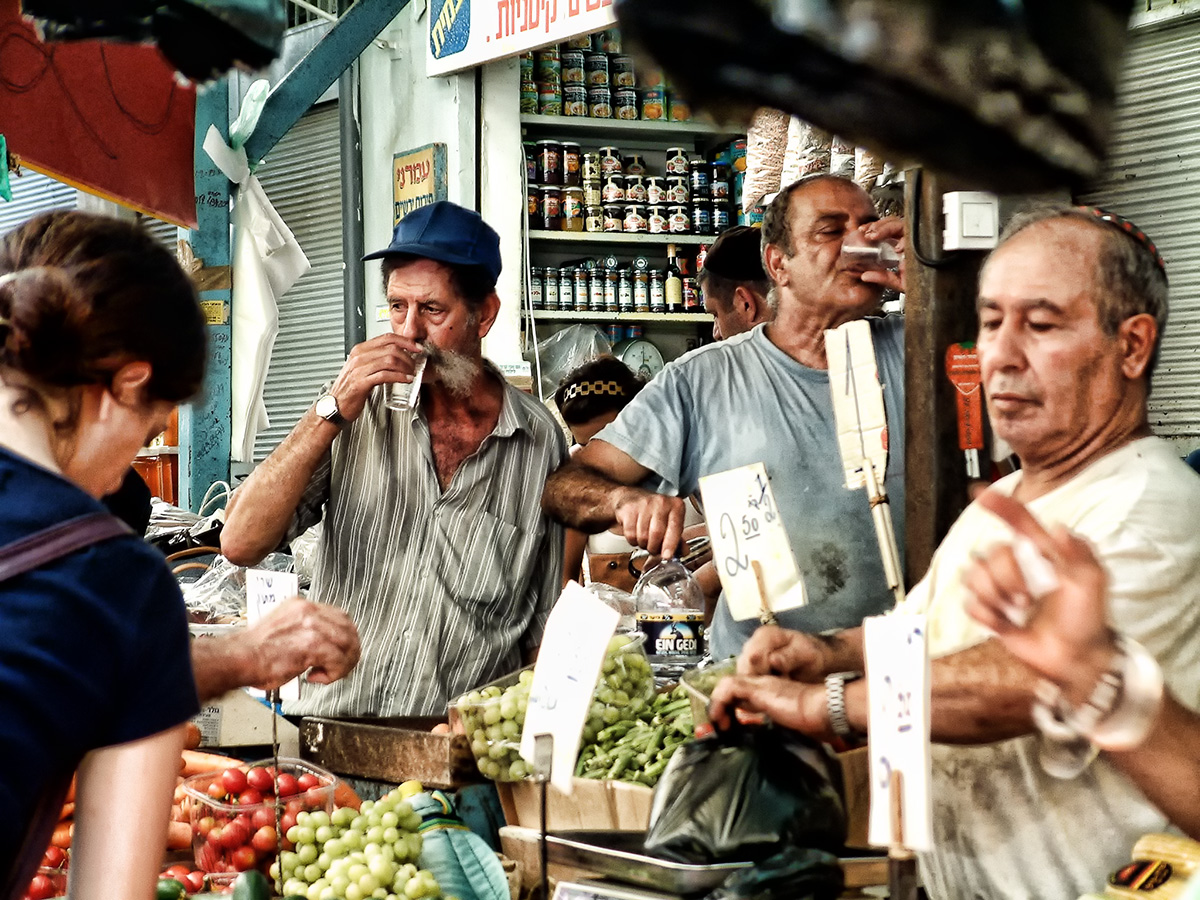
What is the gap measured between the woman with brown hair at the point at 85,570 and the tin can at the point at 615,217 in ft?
16.9

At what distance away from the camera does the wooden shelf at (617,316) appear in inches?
250

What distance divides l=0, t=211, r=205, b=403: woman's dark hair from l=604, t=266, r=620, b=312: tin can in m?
5.10

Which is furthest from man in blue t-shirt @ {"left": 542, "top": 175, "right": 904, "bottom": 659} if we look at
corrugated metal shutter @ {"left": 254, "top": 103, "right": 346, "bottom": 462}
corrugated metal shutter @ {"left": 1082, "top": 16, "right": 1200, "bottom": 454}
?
corrugated metal shutter @ {"left": 254, "top": 103, "right": 346, "bottom": 462}

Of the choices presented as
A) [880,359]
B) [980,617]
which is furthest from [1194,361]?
[980,617]

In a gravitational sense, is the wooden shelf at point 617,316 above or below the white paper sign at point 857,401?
above

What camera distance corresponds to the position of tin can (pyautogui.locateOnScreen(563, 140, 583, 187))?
6.41 metres

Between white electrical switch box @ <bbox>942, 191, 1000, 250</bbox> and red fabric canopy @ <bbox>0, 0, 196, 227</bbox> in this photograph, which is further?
red fabric canopy @ <bbox>0, 0, 196, 227</bbox>

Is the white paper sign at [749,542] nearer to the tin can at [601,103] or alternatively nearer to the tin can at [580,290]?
the tin can at [580,290]

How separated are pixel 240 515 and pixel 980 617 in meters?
2.21

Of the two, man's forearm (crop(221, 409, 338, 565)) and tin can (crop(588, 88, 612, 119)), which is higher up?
tin can (crop(588, 88, 612, 119))

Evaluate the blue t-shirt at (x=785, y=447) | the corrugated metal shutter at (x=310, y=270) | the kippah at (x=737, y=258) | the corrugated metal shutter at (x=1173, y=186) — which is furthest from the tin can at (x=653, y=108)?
the blue t-shirt at (x=785, y=447)

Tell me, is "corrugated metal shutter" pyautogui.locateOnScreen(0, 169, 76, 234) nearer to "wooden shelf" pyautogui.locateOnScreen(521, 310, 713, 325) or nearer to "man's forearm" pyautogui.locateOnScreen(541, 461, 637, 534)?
"wooden shelf" pyautogui.locateOnScreen(521, 310, 713, 325)

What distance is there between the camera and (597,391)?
4973 millimetres

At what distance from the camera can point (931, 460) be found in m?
2.04
